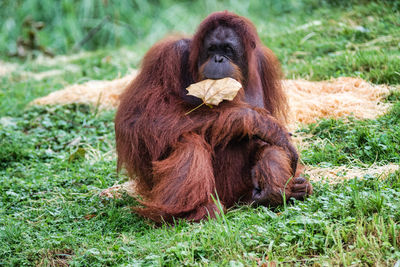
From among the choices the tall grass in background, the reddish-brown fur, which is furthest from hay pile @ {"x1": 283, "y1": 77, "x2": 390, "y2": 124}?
the tall grass in background

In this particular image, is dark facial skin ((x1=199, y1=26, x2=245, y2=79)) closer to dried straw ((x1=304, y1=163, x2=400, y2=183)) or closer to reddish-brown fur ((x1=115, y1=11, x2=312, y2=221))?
reddish-brown fur ((x1=115, y1=11, x2=312, y2=221))

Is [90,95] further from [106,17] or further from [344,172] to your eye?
[106,17]

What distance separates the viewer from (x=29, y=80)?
734cm

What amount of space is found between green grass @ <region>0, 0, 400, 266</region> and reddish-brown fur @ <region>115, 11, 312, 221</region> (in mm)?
162

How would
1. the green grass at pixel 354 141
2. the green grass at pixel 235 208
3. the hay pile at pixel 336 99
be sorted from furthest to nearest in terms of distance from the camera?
1. the hay pile at pixel 336 99
2. the green grass at pixel 354 141
3. the green grass at pixel 235 208

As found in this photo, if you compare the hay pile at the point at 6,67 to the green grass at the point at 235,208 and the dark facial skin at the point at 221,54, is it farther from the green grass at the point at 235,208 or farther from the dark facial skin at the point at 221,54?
the dark facial skin at the point at 221,54

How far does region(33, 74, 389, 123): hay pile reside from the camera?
4789 millimetres

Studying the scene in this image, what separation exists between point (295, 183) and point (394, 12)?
4.15 m

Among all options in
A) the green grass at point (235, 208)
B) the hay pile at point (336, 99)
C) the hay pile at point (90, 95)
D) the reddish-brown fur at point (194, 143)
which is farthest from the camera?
the hay pile at point (90, 95)

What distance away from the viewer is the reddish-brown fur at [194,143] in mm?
3357

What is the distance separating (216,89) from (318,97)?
7.08ft


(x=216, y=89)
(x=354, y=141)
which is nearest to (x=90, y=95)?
(x=216, y=89)

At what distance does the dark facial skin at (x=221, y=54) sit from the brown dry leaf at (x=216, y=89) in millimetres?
52

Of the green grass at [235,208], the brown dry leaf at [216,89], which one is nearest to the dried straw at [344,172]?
the green grass at [235,208]
